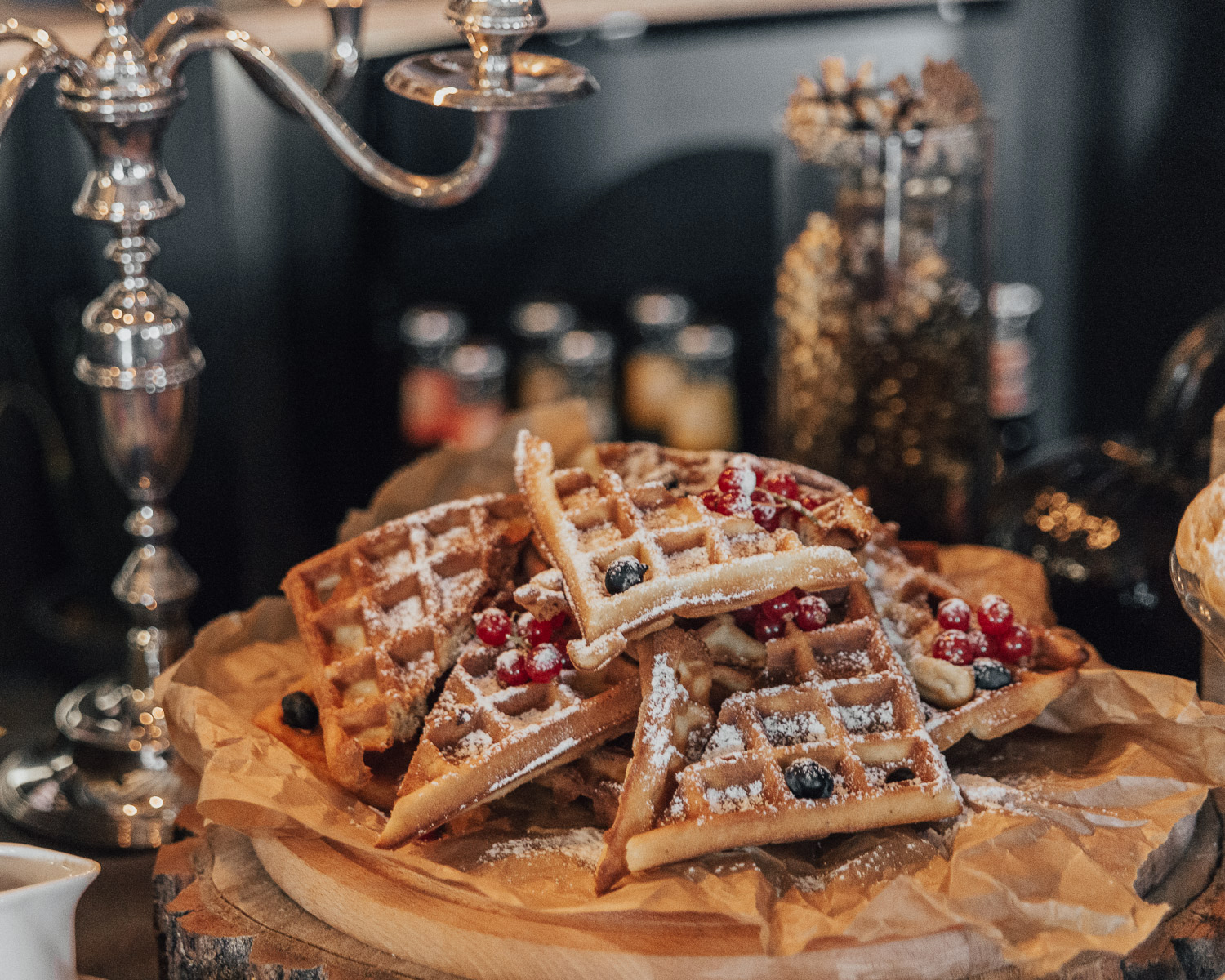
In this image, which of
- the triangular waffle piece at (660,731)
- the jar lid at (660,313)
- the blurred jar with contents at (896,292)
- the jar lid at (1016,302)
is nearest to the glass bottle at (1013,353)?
the jar lid at (1016,302)

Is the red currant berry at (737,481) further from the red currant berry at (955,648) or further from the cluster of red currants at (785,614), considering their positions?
the red currant berry at (955,648)

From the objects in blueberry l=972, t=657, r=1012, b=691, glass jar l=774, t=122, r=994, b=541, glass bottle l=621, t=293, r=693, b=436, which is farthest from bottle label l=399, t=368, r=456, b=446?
blueberry l=972, t=657, r=1012, b=691

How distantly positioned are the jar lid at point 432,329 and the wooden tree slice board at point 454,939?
5.43ft

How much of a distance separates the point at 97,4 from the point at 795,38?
187 centimetres

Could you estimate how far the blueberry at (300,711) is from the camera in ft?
4.89

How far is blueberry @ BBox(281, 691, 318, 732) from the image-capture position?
4.89 feet

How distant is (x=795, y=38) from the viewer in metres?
3.06

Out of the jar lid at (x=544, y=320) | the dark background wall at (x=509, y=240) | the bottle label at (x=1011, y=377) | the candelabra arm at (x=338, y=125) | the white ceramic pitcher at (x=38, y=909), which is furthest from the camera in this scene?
the jar lid at (x=544, y=320)

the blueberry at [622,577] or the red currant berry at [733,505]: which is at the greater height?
the red currant berry at [733,505]

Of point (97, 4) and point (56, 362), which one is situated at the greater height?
point (97, 4)

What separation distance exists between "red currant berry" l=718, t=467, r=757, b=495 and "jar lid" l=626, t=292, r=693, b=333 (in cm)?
153

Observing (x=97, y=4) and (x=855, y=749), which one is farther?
(x=97, y=4)

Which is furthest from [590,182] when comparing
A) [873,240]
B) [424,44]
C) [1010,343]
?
[873,240]

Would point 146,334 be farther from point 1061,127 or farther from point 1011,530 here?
point 1061,127
